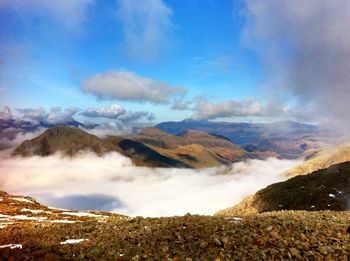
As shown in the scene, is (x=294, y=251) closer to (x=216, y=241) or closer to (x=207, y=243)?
(x=216, y=241)

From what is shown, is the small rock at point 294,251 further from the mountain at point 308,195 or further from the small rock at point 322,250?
the mountain at point 308,195

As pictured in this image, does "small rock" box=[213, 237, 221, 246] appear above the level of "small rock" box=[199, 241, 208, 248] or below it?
above

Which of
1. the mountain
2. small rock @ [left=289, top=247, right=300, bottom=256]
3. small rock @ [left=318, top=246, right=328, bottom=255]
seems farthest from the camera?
the mountain

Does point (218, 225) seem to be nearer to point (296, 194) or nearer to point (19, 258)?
point (19, 258)

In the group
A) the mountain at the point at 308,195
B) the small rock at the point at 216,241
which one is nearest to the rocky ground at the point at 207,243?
the small rock at the point at 216,241

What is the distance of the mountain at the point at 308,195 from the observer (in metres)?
118

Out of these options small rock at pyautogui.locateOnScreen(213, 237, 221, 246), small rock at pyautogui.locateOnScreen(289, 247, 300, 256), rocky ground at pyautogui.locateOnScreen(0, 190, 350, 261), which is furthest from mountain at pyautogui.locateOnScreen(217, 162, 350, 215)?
small rock at pyautogui.locateOnScreen(213, 237, 221, 246)

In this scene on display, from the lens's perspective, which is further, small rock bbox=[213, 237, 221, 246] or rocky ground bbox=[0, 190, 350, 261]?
small rock bbox=[213, 237, 221, 246]

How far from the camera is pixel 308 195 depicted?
127000 mm

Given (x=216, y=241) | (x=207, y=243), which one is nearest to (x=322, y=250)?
(x=216, y=241)

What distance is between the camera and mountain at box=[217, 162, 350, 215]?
11769 cm

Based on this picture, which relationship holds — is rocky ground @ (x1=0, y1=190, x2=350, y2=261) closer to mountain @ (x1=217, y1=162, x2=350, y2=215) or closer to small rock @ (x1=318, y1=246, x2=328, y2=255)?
small rock @ (x1=318, y1=246, x2=328, y2=255)

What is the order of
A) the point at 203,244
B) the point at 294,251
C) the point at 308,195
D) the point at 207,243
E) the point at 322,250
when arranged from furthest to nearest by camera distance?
the point at 308,195, the point at 207,243, the point at 203,244, the point at 322,250, the point at 294,251

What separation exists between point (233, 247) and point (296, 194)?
123518mm
